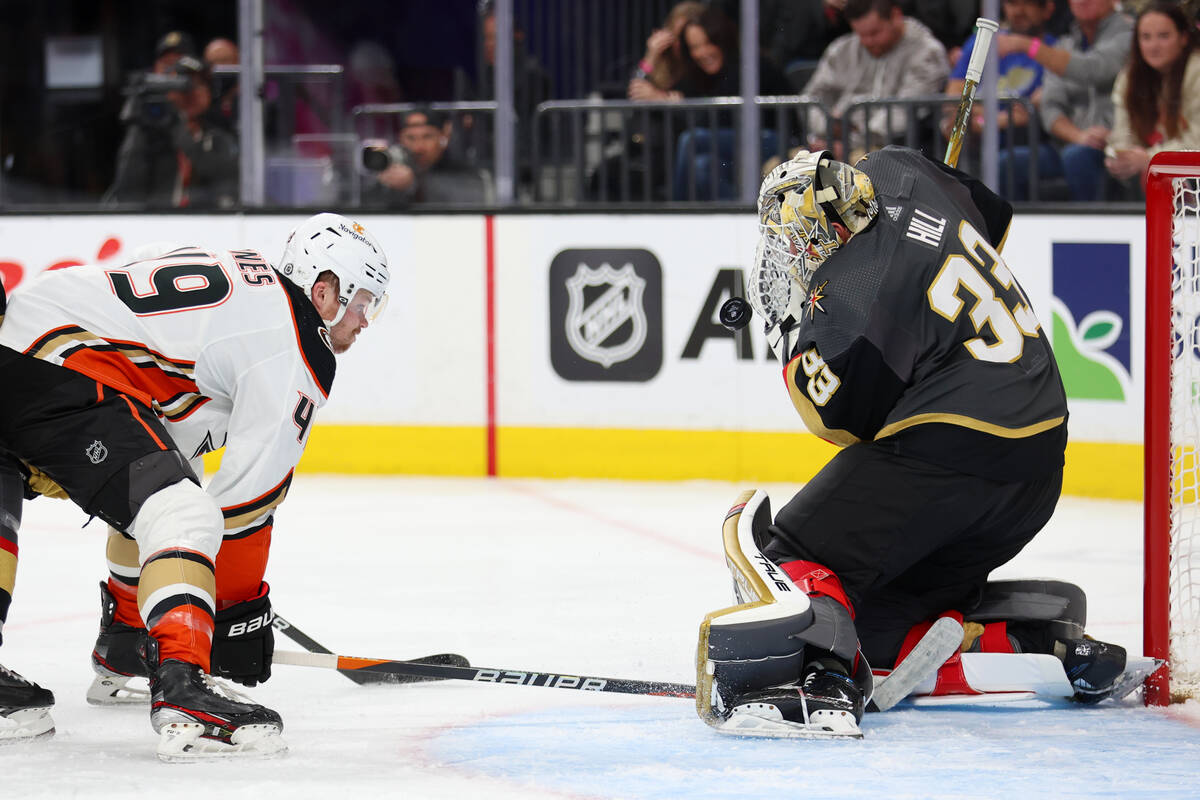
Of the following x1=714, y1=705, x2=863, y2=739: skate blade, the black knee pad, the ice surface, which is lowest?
the ice surface

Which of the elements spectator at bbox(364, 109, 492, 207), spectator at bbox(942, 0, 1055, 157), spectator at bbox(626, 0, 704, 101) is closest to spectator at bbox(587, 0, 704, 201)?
spectator at bbox(626, 0, 704, 101)

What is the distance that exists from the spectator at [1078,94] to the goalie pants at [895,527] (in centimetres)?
298

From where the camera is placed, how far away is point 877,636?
287cm

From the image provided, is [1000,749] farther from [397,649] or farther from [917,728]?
[397,649]

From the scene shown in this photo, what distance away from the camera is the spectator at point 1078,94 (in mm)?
5500

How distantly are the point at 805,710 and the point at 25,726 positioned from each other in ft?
4.14

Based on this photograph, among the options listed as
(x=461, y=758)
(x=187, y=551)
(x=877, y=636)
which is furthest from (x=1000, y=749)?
(x=187, y=551)

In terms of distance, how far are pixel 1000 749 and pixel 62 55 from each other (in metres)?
6.83

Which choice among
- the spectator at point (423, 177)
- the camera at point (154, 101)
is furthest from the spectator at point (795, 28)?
the camera at point (154, 101)

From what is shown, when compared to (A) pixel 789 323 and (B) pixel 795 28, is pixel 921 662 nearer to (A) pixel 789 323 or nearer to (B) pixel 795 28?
(A) pixel 789 323

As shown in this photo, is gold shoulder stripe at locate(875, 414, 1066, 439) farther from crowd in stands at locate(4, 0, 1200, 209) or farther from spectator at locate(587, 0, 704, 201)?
spectator at locate(587, 0, 704, 201)

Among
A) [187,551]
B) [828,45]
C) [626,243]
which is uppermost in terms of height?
[828,45]

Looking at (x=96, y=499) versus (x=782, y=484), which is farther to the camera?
(x=782, y=484)

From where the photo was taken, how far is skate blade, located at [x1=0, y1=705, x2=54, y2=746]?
2621mm
